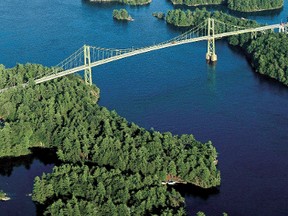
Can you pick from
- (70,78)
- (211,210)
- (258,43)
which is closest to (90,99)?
(70,78)

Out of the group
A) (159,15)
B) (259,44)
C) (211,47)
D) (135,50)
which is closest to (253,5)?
(159,15)

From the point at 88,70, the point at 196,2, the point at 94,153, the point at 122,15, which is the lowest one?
the point at 94,153

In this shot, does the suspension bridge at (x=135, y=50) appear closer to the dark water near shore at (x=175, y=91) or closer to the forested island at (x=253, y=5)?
the dark water near shore at (x=175, y=91)

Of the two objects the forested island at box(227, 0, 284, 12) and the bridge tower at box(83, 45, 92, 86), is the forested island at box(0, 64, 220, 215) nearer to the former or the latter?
the bridge tower at box(83, 45, 92, 86)

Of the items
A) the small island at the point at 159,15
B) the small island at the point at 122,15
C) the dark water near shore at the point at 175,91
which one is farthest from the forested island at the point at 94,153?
the small island at the point at 159,15

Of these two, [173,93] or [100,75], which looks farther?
[100,75]

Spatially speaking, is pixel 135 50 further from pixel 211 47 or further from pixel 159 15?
pixel 159 15

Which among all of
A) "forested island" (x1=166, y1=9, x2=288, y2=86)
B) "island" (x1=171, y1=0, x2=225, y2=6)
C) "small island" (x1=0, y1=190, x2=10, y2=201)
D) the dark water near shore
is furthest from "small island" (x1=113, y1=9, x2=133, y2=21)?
"small island" (x1=0, y1=190, x2=10, y2=201)

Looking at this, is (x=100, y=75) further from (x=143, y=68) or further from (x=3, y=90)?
(x=3, y=90)
